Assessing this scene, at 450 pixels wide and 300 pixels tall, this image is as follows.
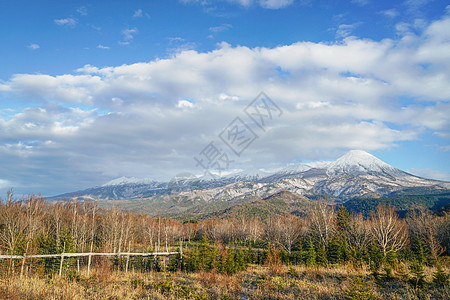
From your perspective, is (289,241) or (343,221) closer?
(343,221)

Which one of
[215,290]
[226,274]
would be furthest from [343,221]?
[215,290]

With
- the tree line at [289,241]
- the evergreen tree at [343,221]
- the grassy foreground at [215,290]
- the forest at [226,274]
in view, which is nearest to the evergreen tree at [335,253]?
the tree line at [289,241]

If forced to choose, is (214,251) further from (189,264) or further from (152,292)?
(152,292)

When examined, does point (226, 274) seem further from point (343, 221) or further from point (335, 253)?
point (343, 221)

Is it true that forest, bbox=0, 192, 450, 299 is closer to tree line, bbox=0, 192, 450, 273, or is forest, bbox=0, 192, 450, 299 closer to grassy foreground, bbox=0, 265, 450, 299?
grassy foreground, bbox=0, 265, 450, 299

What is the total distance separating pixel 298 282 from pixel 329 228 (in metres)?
28.0

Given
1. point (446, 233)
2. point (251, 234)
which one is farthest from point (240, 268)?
point (251, 234)

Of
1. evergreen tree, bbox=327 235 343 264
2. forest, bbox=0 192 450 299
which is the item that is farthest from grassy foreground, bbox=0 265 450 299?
evergreen tree, bbox=327 235 343 264

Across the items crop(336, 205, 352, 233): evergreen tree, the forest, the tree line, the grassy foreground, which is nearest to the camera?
the grassy foreground

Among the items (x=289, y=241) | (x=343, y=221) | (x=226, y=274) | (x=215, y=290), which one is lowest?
(x=289, y=241)

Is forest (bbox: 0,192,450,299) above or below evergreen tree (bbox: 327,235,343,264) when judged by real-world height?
above

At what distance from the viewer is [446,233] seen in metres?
45.8

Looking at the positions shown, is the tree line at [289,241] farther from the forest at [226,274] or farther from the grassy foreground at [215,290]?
the grassy foreground at [215,290]

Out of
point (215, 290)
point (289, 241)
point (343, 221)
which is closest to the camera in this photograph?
point (215, 290)
